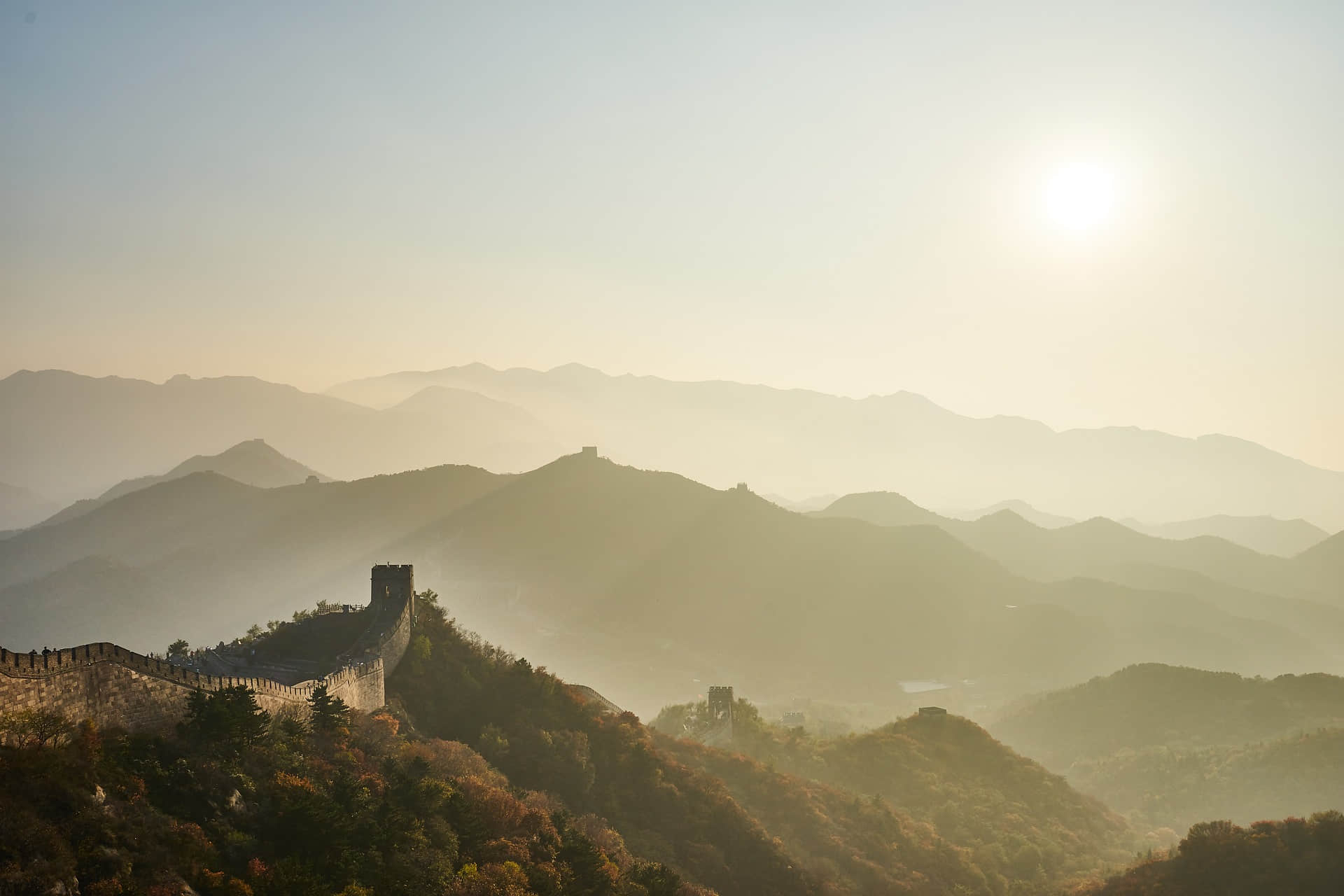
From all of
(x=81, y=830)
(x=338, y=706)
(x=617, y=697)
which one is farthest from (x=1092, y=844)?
(x=617, y=697)

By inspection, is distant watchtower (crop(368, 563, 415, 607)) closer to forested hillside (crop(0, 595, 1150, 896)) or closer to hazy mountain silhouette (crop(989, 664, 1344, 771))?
forested hillside (crop(0, 595, 1150, 896))

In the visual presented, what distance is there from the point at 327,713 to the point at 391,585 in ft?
50.1

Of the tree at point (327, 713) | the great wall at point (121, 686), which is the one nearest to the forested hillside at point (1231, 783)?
the tree at point (327, 713)

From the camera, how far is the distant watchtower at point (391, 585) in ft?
164

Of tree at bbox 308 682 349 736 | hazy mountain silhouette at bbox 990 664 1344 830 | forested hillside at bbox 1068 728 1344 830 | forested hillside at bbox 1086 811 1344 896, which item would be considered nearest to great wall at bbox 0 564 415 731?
tree at bbox 308 682 349 736

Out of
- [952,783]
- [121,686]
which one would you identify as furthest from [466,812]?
[952,783]

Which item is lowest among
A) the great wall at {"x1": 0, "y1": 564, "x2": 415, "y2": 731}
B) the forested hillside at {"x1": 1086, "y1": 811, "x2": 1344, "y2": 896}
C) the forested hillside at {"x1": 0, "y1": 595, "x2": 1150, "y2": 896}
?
the forested hillside at {"x1": 1086, "y1": 811, "x2": 1344, "y2": 896}

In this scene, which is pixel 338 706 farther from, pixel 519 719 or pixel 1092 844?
pixel 1092 844

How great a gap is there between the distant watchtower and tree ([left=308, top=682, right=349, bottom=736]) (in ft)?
44.1

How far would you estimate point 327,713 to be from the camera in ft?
116

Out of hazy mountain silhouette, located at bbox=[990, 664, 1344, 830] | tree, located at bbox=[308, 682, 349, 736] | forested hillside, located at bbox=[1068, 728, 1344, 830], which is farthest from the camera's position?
hazy mountain silhouette, located at bbox=[990, 664, 1344, 830]

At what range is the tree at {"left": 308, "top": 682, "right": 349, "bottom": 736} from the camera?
34.9 m

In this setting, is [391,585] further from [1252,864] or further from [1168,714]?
[1168,714]

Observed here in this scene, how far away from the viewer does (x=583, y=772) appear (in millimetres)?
50188
